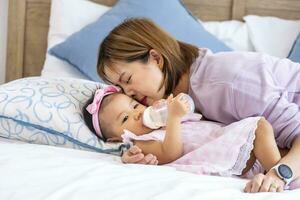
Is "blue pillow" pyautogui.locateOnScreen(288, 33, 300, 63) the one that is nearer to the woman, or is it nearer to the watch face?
the woman

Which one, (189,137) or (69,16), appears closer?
(189,137)

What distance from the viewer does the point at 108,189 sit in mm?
1105

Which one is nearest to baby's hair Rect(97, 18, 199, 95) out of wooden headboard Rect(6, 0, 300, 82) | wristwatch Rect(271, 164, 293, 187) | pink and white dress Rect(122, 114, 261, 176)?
pink and white dress Rect(122, 114, 261, 176)

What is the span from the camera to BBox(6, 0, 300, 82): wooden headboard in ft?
8.32

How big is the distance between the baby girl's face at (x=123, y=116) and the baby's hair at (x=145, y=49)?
114 mm

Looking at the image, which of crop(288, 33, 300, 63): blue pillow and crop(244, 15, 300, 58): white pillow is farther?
crop(244, 15, 300, 58): white pillow

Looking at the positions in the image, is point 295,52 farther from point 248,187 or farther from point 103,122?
point 248,187

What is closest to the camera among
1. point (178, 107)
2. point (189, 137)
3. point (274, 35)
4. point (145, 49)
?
point (178, 107)

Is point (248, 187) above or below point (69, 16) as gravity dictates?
above

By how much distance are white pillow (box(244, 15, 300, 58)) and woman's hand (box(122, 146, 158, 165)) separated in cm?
113

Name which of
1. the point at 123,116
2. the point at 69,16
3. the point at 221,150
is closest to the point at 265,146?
the point at 221,150

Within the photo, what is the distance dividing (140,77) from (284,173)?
499mm

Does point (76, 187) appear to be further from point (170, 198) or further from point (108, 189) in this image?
point (170, 198)

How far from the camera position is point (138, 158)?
1.38m
